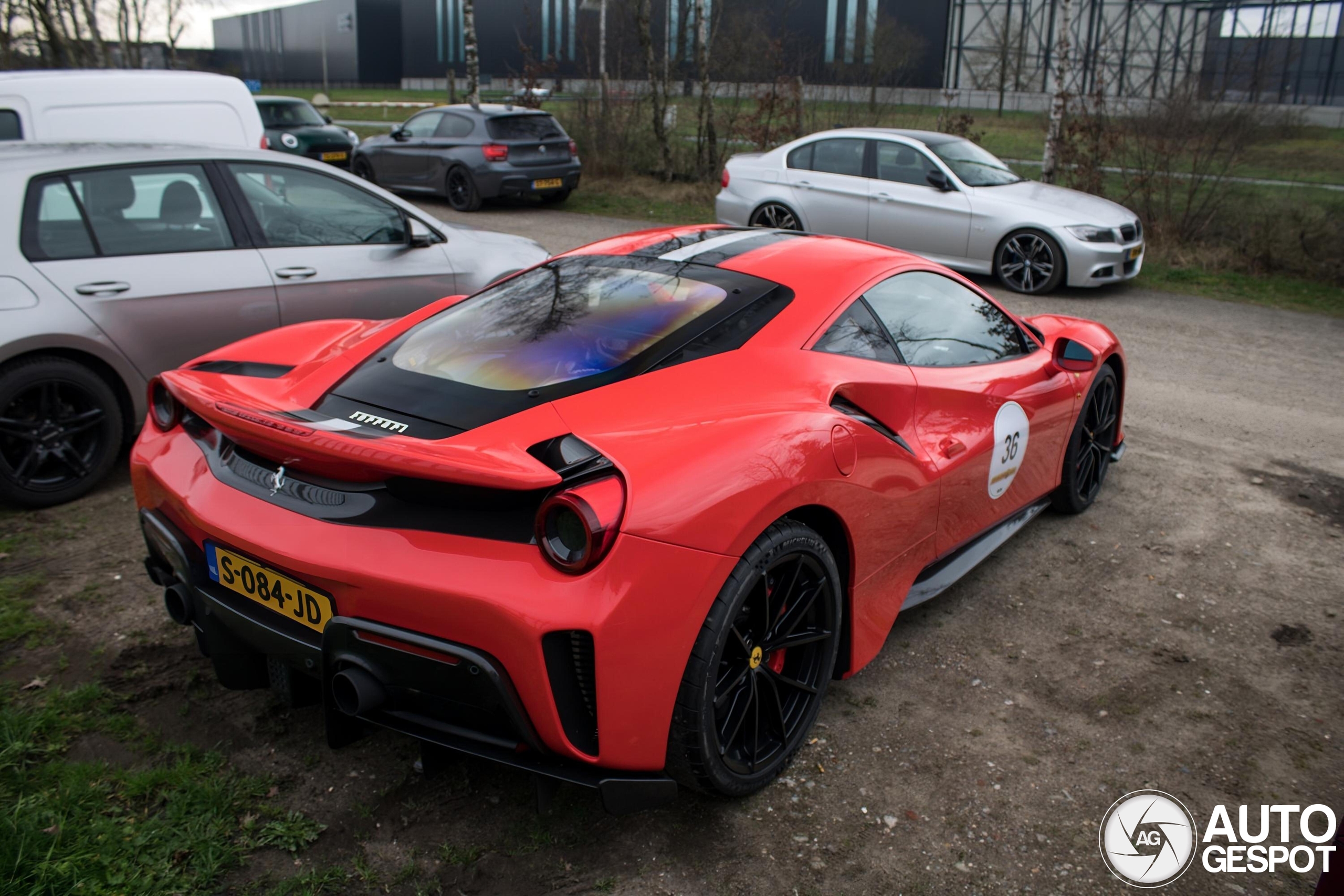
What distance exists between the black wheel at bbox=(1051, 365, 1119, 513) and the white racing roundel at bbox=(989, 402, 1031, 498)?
2.10 feet

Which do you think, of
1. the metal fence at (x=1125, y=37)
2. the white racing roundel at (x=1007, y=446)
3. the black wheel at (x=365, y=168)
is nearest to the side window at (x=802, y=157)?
the black wheel at (x=365, y=168)

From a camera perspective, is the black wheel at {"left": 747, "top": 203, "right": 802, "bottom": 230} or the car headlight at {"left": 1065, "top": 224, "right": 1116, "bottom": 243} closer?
the car headlight at {"left": 1065, "top": 224, "right": 1116, "bottom": 243}

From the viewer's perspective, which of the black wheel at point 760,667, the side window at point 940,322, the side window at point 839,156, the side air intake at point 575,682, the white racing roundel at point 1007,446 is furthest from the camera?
the side window at point 839,156

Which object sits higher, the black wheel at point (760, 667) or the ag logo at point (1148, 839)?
the black wheel at point (760, 667)

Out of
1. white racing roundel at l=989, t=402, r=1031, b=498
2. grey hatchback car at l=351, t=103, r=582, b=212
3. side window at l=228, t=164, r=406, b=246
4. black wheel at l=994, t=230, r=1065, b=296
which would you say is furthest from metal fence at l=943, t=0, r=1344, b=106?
white racing roundel at l=989, t=402, r=1031, b=498

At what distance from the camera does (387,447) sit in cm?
232

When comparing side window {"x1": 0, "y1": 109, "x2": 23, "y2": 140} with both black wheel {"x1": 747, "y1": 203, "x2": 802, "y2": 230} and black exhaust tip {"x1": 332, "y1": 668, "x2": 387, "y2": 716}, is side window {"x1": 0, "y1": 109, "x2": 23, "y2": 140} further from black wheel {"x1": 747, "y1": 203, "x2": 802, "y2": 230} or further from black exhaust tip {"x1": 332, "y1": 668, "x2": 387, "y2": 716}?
black exhaust tip {"x1": 332, "y1": 668, "x2": 387, "y2": 716}

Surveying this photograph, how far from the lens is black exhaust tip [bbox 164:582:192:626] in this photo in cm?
276

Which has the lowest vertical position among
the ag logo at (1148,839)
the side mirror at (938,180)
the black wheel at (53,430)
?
the ag logo at (1148,839)

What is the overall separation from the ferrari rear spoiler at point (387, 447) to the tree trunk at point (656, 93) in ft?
52.3

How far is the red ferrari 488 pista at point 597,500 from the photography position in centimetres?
226

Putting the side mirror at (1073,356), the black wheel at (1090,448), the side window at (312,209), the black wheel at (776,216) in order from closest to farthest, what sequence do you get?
the side mirror at (1073,356), the black wheel at (1090,448), the side window at (312,209), the black wheel at (776,216)

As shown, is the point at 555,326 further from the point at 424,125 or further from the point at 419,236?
the point at 424,125

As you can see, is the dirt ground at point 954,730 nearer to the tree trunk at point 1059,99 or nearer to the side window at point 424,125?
the tree trunk at point 1059,99
